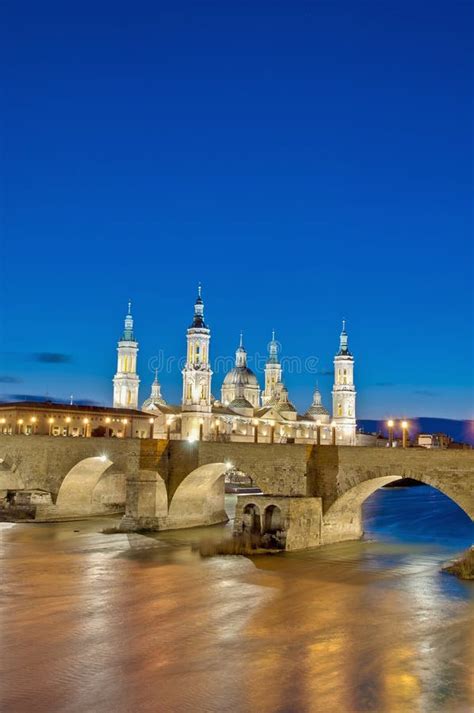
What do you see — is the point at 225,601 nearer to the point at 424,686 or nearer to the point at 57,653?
the point at 57,653

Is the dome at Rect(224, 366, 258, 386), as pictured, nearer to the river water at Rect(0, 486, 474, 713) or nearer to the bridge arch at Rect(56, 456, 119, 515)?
the bridge arch at Rect(56, 456, 119, 515)

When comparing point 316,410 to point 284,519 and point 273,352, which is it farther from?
point 284,519

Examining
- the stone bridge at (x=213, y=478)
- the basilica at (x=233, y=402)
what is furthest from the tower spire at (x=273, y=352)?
the stone bridge at (x=213, y=478)

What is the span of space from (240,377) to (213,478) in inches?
2589

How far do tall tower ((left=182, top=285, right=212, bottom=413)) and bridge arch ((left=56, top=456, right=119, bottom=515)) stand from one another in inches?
1719

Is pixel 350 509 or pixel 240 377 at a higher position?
pixel 240 377

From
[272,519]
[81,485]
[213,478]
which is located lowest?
[272,519]

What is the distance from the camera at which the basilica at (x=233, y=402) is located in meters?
90.1

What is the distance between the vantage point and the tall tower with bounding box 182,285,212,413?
8975cm

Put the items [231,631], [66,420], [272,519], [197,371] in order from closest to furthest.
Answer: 1. [231,631]
2. [272,519]
3. [66,420]
4. [197,371]

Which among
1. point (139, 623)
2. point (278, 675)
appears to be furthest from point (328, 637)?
point (139, 623)

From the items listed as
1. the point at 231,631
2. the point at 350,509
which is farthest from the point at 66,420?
the point at 231,631

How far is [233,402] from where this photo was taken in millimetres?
97938

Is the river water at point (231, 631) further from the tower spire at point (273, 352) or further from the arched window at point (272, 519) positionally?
the tower spire at point (273, 352)
